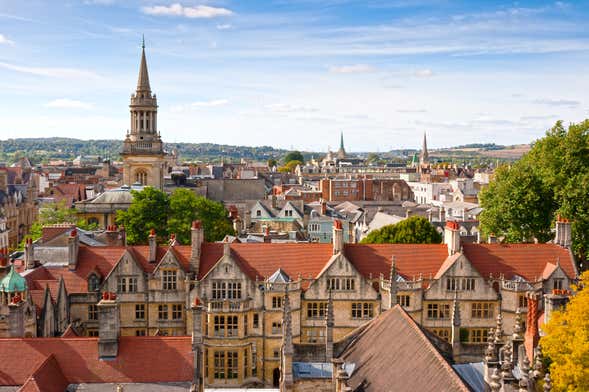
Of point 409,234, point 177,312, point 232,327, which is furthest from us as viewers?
point 409,234

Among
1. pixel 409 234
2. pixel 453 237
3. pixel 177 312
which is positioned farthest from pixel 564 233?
pixel 177 312

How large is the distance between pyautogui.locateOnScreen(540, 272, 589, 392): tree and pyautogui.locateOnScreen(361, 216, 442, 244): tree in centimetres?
3660

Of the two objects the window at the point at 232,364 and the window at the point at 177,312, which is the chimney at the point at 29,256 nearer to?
the window at the point at 177,312

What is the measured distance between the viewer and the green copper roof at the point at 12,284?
3856 cm

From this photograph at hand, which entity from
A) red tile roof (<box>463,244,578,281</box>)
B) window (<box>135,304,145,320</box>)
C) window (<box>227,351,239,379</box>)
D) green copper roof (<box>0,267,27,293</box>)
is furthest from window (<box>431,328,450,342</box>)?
green copper roof (<box>0,267,27,293</box>)

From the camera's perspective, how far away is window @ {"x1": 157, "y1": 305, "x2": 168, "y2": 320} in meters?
47.6

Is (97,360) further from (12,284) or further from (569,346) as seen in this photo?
(569,346)

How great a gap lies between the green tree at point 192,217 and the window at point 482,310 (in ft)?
111

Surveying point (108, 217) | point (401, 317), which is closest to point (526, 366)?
point (401, 317)

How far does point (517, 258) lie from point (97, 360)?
1186 inches

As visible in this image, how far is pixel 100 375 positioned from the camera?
31281mm

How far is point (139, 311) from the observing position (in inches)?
1880

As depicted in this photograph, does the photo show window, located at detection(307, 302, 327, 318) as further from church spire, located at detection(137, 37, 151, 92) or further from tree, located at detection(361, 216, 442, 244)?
church spire, located at detection(137, 37, 151, 92)

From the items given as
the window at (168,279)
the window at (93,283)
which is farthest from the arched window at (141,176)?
the window at (168,279)
